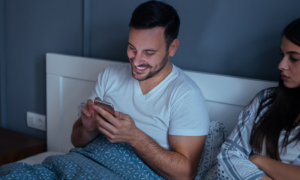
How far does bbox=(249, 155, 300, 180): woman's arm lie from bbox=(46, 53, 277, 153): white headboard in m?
0.30

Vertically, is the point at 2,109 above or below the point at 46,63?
below

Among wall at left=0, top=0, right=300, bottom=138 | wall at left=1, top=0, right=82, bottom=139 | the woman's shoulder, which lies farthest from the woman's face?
wall at left=1, top=0, right=82, bottom=139

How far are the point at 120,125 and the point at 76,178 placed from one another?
25cm

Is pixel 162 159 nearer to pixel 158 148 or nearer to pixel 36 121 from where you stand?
pixel 158 148

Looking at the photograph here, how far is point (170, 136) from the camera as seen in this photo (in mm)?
1185

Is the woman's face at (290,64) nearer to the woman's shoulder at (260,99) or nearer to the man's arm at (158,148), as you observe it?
the woman's shoulder at (260,99)

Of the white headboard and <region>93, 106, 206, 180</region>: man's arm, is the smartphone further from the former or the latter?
the white headboard

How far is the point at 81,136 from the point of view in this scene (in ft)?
4.36

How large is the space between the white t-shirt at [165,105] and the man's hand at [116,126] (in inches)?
5.9

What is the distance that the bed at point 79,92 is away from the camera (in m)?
1.27

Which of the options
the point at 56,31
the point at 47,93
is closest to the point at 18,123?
the point at 47,93

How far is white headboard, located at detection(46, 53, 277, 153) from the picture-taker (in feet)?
4.15

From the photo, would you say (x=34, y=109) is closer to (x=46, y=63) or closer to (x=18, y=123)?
(x=18, y=123)

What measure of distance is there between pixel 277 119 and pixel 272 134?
0.20ft
